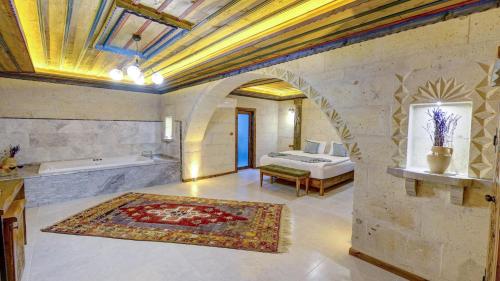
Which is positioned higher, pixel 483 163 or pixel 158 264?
pixel 483 163

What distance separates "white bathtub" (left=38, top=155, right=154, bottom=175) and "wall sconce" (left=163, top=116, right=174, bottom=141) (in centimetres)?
75

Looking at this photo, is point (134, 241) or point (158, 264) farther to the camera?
point (134, 241)

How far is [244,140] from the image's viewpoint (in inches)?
287

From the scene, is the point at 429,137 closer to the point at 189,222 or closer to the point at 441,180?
the point at 441,180

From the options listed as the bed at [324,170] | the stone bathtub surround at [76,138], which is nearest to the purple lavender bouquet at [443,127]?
the bed at [324,170]

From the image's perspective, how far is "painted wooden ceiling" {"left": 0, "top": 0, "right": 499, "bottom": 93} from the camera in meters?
1.95

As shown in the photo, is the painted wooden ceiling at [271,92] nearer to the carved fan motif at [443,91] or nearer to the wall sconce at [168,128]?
the wall sconce at [168,128]

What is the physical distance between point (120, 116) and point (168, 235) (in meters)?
3.94

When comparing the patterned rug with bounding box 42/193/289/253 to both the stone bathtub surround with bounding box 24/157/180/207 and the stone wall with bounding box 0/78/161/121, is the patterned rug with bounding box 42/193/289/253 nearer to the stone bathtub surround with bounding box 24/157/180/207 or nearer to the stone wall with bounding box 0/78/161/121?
the stone bathtub surround with bounding box 24/157/180/207

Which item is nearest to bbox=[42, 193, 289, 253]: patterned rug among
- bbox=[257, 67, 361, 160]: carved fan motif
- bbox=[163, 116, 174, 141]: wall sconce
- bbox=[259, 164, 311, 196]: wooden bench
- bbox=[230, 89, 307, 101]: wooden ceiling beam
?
bbox=[259, 164, 311, 196]: wooden bench

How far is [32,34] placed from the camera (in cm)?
282

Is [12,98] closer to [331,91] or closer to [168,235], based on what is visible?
[168,235]

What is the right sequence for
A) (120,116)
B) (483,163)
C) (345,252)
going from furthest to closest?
1. (120,116)
2. (345,252)
3. (483,163)

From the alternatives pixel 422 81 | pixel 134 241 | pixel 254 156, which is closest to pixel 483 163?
pixel 422 81
